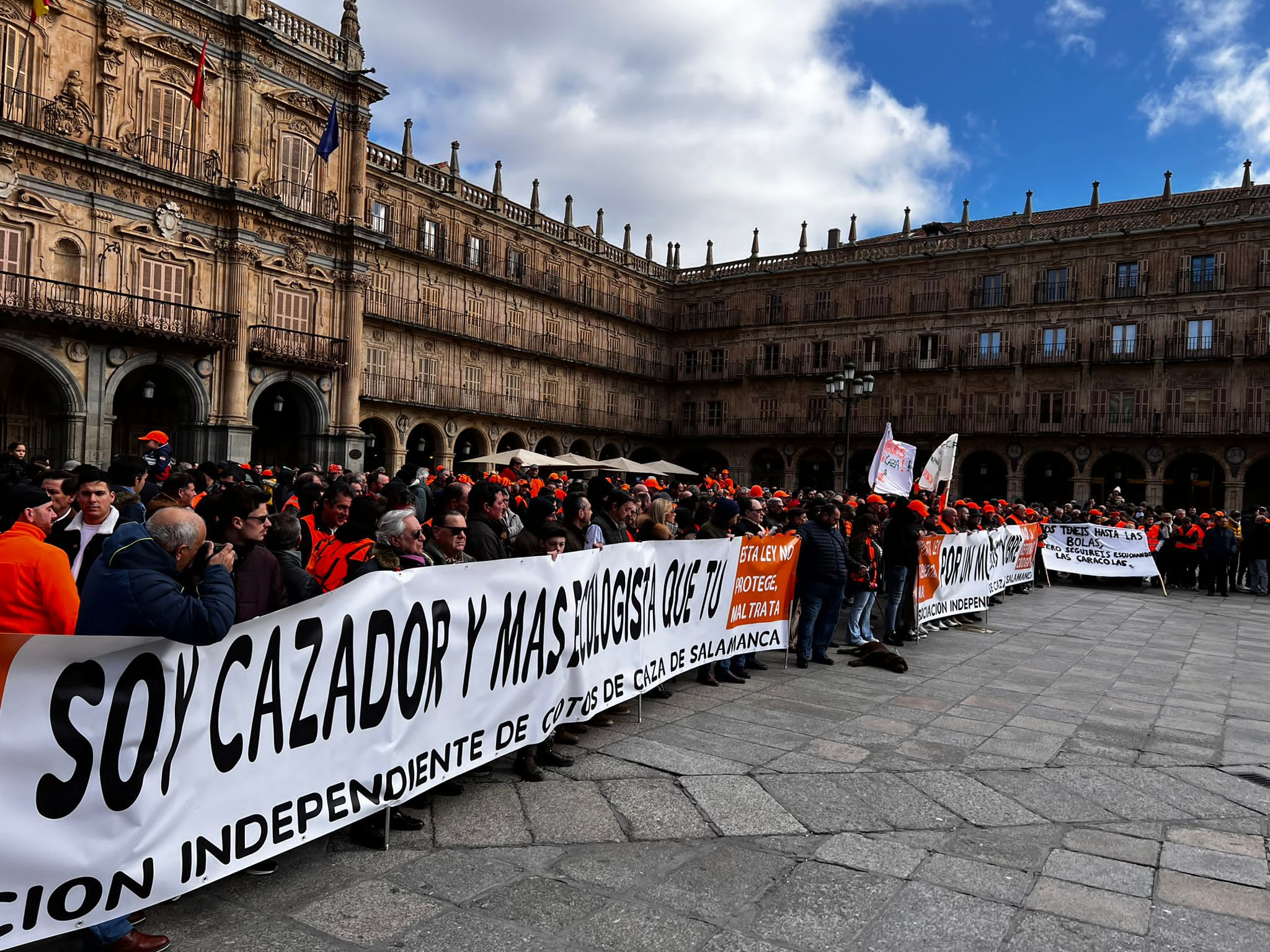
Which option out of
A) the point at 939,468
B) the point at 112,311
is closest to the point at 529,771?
the point at 939,468

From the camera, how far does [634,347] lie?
132 ft

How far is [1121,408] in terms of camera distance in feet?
107

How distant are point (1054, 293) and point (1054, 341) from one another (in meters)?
1.97

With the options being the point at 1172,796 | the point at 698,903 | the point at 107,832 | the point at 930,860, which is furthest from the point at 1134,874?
the point at 107,832

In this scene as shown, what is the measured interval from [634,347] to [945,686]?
34153 millimetres

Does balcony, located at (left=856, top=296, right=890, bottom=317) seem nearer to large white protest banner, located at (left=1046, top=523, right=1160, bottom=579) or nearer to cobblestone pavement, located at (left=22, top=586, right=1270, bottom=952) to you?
large white protest banner, located at (left=1046, top=523, right=1160, bottom=579)

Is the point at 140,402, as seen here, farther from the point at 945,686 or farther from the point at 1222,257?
the point at 1222,257

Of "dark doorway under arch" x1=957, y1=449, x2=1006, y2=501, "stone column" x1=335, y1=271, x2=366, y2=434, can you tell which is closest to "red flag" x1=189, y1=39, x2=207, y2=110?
"stone column" x1=335, y1=271, x2=366, y2=434

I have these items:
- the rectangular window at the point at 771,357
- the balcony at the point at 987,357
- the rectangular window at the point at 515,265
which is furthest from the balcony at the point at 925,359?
the rectangular window at the point at 515,265

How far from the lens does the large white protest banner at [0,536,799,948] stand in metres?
2.57

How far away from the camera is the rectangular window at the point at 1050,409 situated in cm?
3391

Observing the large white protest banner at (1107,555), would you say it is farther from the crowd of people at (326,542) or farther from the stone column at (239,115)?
the stone column at (239,115)

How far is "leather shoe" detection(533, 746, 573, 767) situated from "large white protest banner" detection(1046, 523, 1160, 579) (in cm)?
1360

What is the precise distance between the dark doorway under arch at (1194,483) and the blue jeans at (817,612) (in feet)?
97.3
